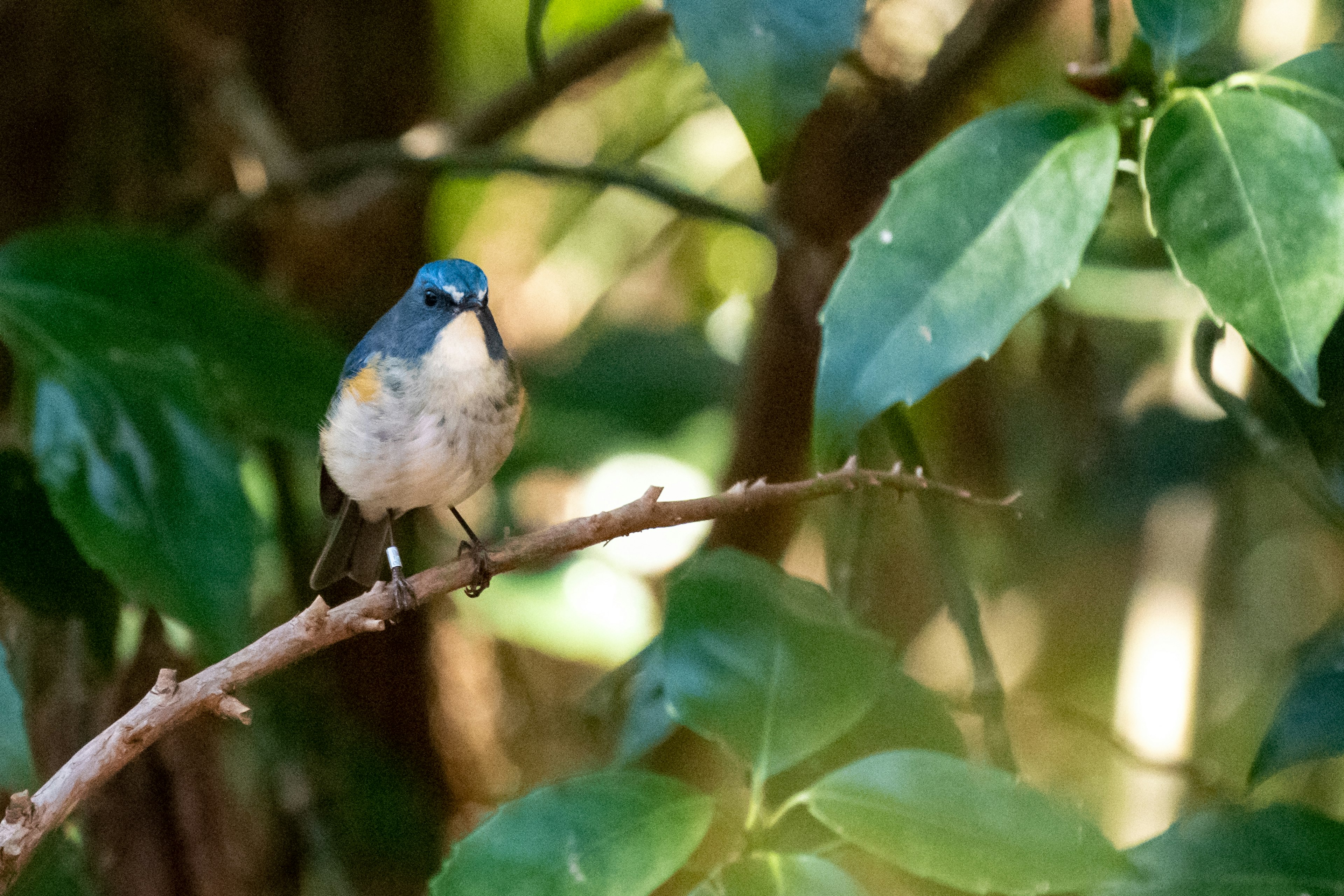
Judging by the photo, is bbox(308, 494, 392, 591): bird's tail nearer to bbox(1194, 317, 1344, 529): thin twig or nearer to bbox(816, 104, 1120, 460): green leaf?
bbox(816, 104, 1120, 460): green leaf

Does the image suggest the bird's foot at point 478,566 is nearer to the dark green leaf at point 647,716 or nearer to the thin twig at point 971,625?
the dark green leaf at point 647,716

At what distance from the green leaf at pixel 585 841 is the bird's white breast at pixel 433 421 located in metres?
0.31

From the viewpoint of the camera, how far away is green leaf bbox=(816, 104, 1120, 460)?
79 cm

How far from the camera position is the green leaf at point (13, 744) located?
0.81 metres

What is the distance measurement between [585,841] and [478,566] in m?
0.29

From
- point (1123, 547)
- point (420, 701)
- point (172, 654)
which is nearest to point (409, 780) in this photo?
point (420, 701)

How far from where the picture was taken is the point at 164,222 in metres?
1.49

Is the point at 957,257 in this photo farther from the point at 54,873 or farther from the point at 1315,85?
the point at 54,873

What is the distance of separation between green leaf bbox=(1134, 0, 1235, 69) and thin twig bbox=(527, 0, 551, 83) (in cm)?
50

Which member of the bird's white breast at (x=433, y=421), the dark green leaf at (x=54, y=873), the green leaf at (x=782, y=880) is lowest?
the dark green leaf at (x=54, y=873)

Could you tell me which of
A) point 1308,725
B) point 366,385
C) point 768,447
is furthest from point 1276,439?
point 366,385

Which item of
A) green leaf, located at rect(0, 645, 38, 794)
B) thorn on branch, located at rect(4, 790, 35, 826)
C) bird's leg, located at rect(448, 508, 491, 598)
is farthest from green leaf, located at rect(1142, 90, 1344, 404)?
green leaf, located at rect(0, 645, 38, 794)

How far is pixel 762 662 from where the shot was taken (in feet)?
2.95

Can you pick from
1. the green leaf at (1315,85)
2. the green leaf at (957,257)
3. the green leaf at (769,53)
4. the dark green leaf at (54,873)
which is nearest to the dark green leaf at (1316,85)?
the green leaf at (1315,85)
